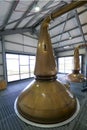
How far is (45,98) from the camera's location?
2.35 ft

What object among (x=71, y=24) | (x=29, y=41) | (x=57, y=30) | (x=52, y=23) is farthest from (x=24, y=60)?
(x=71, y=24)

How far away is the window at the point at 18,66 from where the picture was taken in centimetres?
923

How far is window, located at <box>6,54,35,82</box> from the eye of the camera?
9.23 m

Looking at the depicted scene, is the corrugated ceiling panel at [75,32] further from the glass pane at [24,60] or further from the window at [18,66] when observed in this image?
the glass pane at [24,60]

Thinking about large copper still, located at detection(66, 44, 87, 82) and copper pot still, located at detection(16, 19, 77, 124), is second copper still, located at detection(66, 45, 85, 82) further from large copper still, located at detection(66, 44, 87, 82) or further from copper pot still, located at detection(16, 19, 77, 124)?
copper pot still, located at detection(16, 19, 77, 124)

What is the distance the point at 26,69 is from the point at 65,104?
10219 mm

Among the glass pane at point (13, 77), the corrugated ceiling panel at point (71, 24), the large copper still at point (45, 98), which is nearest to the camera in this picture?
the large copper still at point (45, 98)

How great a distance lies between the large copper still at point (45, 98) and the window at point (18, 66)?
869 cm

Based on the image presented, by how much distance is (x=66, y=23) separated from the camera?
25.7 ft

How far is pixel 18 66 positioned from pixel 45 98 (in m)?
9.40

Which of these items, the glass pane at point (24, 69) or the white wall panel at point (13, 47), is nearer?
the white wall panel at point (13, 47)

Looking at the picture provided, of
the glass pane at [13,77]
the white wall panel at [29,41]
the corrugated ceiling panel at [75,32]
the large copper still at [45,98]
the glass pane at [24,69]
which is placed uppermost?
the corrugated ceiling panel at [75,32]

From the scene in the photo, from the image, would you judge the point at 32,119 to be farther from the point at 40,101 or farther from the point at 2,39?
the point at 2,39

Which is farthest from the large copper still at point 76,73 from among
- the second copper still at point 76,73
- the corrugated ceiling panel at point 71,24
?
the corrugated ceiling panel at point 71,24
